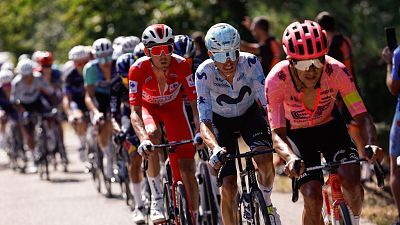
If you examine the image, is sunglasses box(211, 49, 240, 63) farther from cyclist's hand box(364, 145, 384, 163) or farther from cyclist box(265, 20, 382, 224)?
cyclist's hand box(364, 145, 384, 163)

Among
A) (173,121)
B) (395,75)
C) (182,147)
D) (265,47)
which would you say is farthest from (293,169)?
(265,47)

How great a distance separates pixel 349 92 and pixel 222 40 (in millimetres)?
1303

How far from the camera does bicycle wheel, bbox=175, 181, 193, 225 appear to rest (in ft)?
28.1

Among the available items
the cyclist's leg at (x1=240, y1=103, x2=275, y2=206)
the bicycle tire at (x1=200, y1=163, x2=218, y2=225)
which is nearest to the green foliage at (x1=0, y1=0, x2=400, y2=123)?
the bicycle tire at (x1=200, y1=163, x2=218, y2=225)

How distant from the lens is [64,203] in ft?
45.3

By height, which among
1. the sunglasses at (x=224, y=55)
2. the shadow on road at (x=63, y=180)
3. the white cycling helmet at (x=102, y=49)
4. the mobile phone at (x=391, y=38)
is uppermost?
the white cycling helmet at (x=102, y=49)

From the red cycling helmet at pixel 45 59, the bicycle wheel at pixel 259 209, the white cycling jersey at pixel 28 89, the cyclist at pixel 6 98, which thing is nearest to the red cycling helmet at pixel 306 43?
the bicycle wheel at pixel 259 209

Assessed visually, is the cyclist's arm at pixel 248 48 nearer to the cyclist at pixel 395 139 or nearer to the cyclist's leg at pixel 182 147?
the cyclist at pixel 395 139

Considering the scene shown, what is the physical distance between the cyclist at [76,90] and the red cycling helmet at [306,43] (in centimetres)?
902

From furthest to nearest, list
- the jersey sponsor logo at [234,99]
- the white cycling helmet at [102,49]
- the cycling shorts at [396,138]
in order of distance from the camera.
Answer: the white cycling helmet at [102,49]
the cycling shorts at [396,138]
the jersey sponsor logo at [234,99]

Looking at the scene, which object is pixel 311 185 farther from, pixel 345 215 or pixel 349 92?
pixel 349 92

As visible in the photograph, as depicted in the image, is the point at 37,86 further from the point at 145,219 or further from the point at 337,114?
the point at 337,114

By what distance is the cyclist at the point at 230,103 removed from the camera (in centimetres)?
799

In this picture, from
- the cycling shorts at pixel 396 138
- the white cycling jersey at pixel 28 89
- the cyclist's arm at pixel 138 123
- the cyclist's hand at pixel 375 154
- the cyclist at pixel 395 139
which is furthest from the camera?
the white cycling jersey at pixel 28 89
